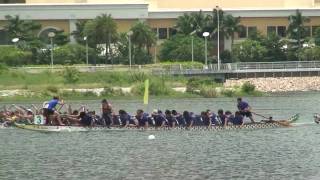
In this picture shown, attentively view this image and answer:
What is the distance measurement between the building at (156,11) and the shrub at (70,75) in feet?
110

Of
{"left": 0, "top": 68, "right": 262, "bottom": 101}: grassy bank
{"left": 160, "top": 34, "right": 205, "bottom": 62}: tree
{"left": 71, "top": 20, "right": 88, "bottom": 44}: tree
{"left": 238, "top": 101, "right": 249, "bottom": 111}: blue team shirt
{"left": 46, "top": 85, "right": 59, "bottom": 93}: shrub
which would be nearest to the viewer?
{"left": 238, "top": 101, "right": 249, "bottom": 111}: blue team shirt

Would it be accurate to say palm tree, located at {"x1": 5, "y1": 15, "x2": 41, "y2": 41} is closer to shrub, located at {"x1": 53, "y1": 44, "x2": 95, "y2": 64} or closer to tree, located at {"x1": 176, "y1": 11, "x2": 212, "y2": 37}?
shrub, located at {"x1": 53, "y1": 44, "x2": 95, "y2": 64}

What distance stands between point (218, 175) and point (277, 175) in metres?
2.34

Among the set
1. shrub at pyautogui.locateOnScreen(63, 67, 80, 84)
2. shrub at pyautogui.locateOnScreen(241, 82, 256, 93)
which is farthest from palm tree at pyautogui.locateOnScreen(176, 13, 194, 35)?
shrub at pyautogui.locateOnScreen(63, 67, 80, 84)

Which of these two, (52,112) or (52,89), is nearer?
(52,112)

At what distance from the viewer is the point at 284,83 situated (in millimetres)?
110688

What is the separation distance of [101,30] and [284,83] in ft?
85.1

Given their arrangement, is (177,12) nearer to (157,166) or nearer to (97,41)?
(97,41)

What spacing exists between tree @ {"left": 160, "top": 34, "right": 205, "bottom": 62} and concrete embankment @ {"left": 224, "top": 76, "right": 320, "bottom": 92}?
16007 mm

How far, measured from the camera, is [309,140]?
1870 inches

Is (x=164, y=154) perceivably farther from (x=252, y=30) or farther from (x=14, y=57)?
(x=252, y=30)

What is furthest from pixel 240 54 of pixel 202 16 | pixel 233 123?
pixel 233 123

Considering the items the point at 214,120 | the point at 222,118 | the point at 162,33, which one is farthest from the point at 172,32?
the point at 214,120

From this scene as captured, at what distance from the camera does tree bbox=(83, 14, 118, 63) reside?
118 m
